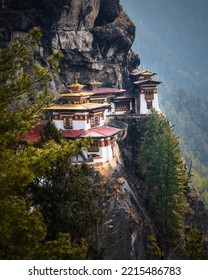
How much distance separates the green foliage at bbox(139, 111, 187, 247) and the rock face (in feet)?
39.5

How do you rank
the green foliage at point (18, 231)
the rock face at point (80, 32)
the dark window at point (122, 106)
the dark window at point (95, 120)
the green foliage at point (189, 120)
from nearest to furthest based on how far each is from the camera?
the green foliage at point (18, 231) → the dark window at point (95, 120) → the rock face at point (80, 32) → the dark window at point (122, 106) → the green foliage at point (189, 120)

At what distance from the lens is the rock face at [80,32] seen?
92.3 ft

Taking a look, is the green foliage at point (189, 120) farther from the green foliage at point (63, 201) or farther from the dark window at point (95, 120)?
the green foliage at point (63, 201)

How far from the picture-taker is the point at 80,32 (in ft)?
109

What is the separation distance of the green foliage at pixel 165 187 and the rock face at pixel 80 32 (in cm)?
1205

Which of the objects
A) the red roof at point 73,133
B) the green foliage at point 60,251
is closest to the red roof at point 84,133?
the red roof at point 73,133

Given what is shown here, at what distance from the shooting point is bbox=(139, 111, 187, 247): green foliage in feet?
77.8

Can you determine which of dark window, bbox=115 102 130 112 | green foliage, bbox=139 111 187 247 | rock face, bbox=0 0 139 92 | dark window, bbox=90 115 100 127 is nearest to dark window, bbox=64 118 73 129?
dark window, bbox=90 115 100 127

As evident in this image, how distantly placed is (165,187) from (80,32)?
17872mm

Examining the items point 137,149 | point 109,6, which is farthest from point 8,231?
point 109,6

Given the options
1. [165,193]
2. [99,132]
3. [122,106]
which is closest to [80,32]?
[122,106]

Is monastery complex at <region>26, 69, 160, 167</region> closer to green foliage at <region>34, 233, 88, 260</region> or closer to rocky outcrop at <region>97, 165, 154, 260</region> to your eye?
rocky outcrop at <region>97, 165, 154, 260</region>
